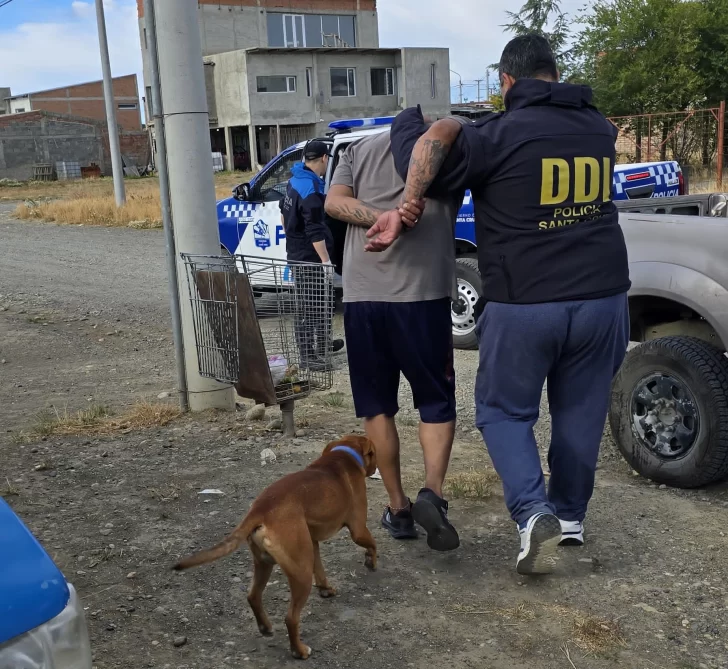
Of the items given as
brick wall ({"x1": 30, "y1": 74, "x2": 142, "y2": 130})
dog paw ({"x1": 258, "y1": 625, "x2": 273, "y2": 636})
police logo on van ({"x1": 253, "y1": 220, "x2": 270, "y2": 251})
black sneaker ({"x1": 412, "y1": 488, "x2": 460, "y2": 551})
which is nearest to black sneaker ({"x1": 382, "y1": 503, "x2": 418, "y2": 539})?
black sneaker ({"x1": 412, "y1": 488, "x2": 460, "y2": 551})

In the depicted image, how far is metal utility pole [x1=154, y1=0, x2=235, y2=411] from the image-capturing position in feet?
18.0

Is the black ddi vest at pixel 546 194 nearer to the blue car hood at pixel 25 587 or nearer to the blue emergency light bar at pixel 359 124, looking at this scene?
the blue car hood at pixel 25 587

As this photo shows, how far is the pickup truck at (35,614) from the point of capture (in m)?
1.70

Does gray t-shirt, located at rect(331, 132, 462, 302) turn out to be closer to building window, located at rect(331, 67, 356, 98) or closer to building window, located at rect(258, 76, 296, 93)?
building window, located at rect(258, 76, 296, 93)

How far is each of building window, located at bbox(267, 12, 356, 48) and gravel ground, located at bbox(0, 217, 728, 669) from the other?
193 ft

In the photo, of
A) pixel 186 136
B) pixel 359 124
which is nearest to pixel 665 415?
pixel 186 136

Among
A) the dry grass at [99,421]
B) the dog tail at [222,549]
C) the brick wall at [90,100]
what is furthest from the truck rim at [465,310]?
the brick wall at [90,100]

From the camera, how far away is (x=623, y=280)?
3521 mm

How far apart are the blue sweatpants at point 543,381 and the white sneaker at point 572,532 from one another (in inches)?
6.0

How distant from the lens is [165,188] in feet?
18.7

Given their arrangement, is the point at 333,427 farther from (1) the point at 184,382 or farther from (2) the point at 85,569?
(2) the point at 85,569

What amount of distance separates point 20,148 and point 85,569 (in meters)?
59.7

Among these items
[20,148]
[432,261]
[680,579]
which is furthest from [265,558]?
[20,148]

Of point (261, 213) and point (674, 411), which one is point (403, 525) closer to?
point (674, 411)
